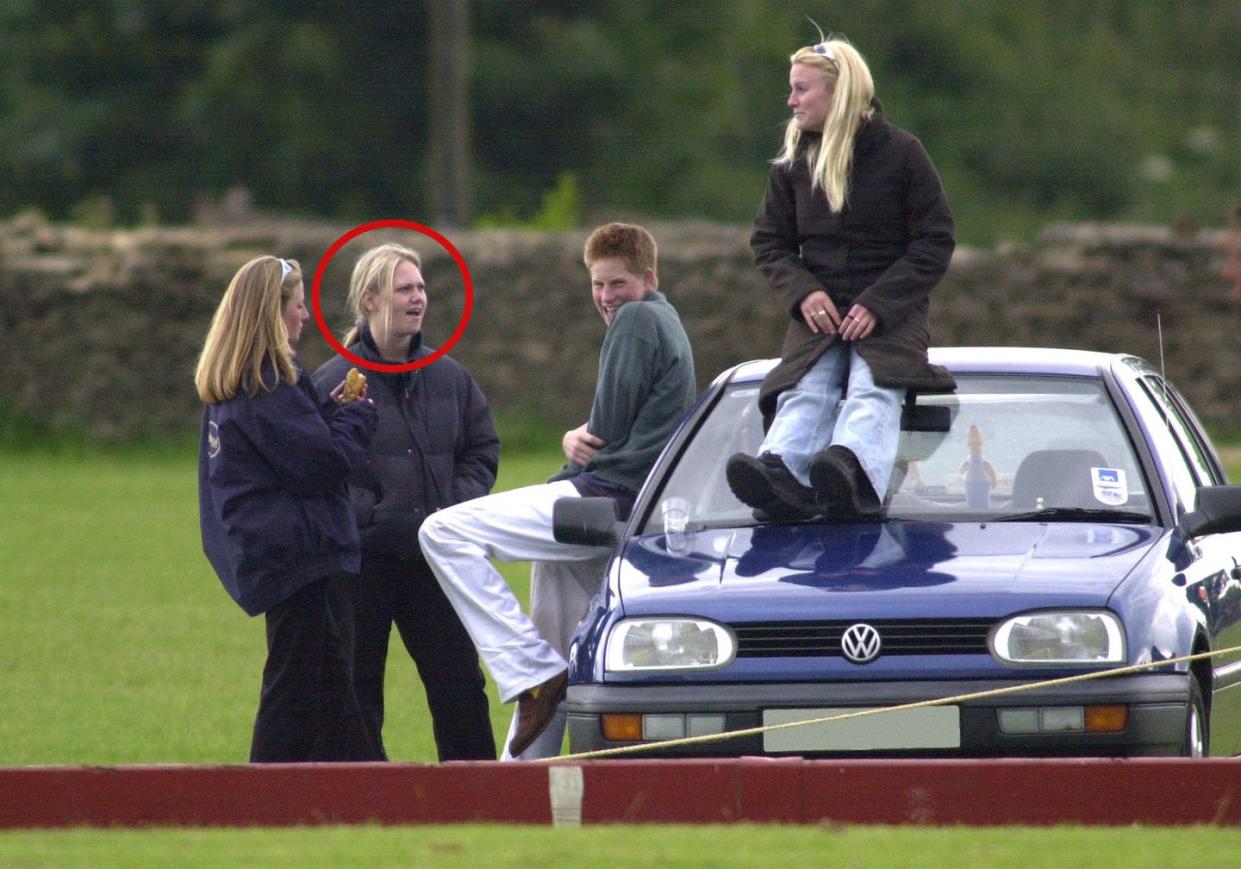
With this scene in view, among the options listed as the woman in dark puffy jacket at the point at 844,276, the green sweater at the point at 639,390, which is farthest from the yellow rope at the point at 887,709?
the green sweater at the point at 639,390

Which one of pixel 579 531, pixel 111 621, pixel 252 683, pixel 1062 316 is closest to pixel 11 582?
pixel 111 621

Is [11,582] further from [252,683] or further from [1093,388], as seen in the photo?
[1093,388]

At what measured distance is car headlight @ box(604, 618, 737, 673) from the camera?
6766mm

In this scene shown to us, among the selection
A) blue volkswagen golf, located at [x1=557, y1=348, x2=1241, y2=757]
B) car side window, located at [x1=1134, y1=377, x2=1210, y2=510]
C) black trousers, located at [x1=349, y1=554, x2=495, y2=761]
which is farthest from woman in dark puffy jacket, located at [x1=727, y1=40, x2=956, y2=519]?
black trousers, located at [x1=349, y1=554, x2=495, y2=761]

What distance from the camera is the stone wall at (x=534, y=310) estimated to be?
25.0 metres

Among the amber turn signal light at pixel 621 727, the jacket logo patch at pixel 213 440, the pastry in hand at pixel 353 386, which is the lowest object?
the amber turn signal light at pixel 621 727

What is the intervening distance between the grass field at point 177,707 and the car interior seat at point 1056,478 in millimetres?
1905

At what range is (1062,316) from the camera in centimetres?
2508

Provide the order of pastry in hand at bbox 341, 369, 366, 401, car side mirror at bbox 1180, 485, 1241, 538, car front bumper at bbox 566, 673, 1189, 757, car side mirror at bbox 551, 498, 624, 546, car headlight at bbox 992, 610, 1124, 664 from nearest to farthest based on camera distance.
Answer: car front bumper at bbox 566, 673, 1189, 757 < car headlight at bbox 992, 610, 1124, 664 < car side mirror at bbox 1180, 485, 1241, 538 < car side mirror at bbox 551, 498, 624, 546 < pastry in hand at bbox 341, 369, 366, 401

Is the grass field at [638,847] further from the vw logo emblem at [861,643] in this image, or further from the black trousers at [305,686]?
the black trousers at [305,686]

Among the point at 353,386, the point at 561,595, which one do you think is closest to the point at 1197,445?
the point at 561,595

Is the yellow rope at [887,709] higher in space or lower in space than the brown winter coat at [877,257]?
lower

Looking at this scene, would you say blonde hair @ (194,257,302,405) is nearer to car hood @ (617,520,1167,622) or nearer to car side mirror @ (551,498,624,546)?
car side mirror @ (551,498,624,546)

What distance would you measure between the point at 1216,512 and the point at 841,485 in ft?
3.83
